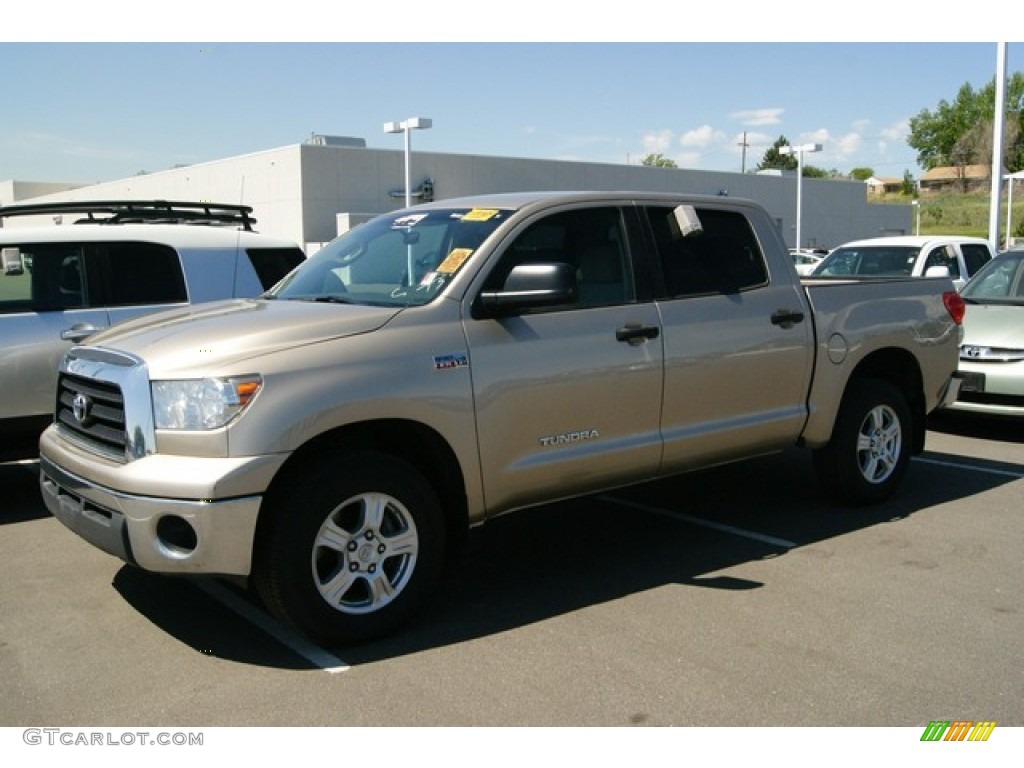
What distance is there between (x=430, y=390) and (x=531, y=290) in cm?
66

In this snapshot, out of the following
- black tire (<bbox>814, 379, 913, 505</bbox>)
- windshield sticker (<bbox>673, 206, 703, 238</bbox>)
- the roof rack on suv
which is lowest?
black tire (<bbox>814, 379, 913, 505</bbox>)

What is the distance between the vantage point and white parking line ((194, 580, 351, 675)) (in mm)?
4121

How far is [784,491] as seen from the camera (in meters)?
6.96

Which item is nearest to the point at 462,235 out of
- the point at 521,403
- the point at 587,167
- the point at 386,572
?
the point at 521,403

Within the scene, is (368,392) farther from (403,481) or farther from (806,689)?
(806,689)

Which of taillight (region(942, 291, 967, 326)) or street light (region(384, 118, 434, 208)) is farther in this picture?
street light (region(384, 118, 434, 208))

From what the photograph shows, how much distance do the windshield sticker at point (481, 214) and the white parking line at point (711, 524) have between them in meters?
2.46

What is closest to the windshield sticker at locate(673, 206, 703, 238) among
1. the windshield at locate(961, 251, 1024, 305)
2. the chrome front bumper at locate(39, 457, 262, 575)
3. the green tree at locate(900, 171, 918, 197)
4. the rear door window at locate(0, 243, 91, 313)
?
the chrome front bumper at locate(39, 457, 262, 575)

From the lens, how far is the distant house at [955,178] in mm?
104375

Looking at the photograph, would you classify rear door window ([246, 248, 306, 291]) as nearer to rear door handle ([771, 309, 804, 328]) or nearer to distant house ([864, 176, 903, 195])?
rear door handle ([771, 309, 804, 328])

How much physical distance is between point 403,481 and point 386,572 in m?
0.43

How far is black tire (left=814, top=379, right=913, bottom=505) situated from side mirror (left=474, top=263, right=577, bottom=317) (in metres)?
2.55

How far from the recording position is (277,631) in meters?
4.50

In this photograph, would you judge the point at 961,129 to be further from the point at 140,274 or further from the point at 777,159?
the point at 140,274
